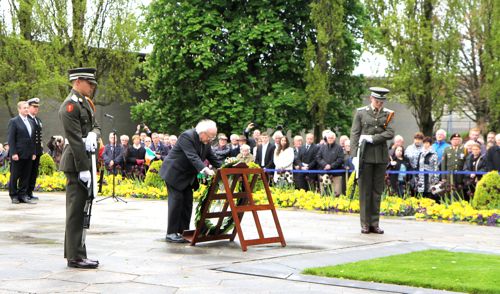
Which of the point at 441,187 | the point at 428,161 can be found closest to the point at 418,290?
the point at 441,187

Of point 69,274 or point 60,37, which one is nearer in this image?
point 69,274

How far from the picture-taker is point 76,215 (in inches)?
336

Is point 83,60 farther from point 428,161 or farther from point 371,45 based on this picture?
point 428,161

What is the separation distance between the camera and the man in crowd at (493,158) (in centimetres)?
1625

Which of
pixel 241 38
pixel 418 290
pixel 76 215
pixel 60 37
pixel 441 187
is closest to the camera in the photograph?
pixel 418 290

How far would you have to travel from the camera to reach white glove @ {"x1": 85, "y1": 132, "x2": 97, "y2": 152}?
8.56 meters

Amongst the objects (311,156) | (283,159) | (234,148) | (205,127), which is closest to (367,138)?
(205,127)

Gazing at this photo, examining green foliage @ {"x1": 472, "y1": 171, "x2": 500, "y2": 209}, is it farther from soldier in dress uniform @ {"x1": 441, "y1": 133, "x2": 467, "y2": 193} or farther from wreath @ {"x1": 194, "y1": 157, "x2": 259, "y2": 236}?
wreath @ {"x1": 194, "y1": 157, "x2": 259, "y2": 236}

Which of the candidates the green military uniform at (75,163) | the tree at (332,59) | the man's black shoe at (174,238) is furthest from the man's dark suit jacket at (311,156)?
the tree at (332,59)

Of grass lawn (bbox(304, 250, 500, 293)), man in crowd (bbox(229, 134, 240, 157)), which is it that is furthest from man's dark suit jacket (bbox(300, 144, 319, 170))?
grass lawn (bbox(304, 250, 500, 293))

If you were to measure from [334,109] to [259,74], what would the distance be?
3662 mm

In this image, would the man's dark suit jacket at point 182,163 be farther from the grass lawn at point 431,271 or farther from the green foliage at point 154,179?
the green foliage at point 154,179

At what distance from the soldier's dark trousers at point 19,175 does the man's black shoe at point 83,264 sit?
9.06m

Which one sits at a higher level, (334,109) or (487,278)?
(334,109)
